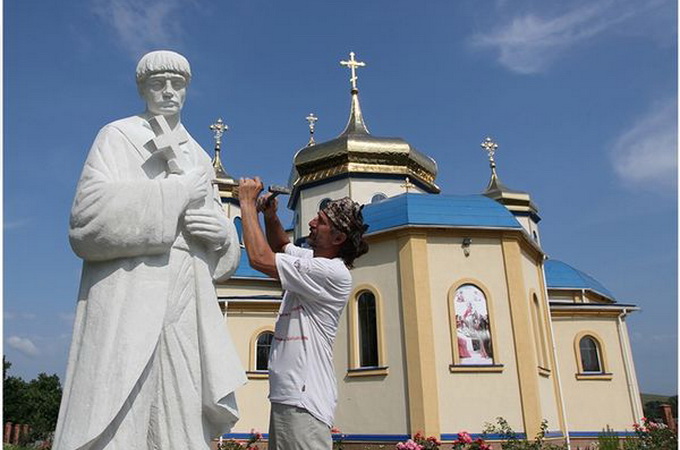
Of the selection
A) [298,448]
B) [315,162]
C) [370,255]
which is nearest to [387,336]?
[370,255]

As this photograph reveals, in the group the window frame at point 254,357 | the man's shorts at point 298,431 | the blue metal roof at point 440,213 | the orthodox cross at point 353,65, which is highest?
the orthodox cross at point 353,65

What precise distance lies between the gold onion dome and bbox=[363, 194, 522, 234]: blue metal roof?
4.60 metres

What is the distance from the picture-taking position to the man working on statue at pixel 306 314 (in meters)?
2.56

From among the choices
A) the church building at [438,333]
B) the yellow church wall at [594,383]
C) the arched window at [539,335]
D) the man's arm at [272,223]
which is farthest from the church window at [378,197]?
the man's arm at [272,223]

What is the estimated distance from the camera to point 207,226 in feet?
8.32

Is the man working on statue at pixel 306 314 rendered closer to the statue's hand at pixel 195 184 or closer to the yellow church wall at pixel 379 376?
the statue's hand at pixel 195 184

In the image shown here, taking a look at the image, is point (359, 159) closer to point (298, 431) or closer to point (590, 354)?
point (590, 354)

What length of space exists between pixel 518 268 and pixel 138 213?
12564 mm

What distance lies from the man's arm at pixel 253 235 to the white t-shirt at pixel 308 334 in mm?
57

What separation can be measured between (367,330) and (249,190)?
36.8 ft

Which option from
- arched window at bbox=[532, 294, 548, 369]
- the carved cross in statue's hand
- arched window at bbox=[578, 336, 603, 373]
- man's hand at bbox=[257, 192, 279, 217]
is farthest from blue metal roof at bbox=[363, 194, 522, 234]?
the carved cross in statue's hand

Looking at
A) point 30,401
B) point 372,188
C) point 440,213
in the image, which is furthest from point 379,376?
Result: point 30,401

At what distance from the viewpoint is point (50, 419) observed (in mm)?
37031

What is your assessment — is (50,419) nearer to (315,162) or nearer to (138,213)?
(315,162)
